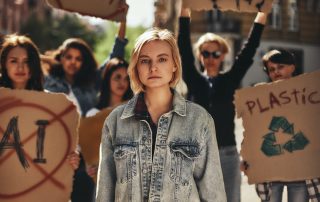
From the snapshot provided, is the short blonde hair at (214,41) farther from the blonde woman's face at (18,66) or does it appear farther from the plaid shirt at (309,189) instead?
the blonde woman's face at (18,66)

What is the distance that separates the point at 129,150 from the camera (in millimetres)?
2408

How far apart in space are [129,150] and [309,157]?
156 cm

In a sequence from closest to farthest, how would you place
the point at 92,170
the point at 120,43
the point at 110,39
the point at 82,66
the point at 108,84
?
1. the point at 92,170
2. the point at 108,84
3. the point at 120,43
4. the point at 82,66
5. the point at 110,39

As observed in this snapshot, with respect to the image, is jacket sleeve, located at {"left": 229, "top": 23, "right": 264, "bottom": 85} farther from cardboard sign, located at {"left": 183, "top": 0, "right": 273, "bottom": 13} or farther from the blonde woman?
the blonde woman

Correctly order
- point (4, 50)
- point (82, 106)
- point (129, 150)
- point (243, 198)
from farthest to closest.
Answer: point (243, 198) < point (82, 106) < point (4, 50) < point (129, 150)

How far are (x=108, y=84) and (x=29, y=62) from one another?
2.58 feet

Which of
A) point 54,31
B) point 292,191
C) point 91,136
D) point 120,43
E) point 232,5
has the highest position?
point 54,31

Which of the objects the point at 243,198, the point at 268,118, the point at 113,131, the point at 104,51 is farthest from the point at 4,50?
the point at 104,51

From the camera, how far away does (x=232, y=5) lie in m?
3.92

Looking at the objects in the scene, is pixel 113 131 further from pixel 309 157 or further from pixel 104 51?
pixel 104 51

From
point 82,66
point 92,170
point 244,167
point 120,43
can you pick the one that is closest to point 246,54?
point 244,167

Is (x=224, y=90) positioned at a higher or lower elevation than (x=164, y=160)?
higher

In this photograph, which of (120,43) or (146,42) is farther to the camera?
(120,43)

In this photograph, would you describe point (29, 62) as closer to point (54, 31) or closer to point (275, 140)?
point (275, 140)
